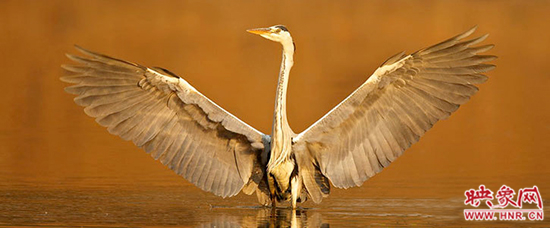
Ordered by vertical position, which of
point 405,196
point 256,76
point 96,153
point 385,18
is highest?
point 385,18

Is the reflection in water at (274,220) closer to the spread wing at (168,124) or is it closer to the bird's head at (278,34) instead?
the spread wing at (168,124)

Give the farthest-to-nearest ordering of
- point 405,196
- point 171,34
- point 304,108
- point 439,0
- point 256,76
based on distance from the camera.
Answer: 1. point 439,0
2. point 171,34
3. point 256,76
4. point 304,108
5. point 405,196

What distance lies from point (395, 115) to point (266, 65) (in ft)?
A: 48.6

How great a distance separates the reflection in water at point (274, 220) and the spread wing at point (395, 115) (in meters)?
0.64

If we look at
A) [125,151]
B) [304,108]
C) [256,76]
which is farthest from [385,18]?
[125,151]

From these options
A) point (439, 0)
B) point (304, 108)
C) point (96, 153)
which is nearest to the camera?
point (96, 153)

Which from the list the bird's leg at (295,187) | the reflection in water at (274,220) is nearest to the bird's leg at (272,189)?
the bird's leg at (295,187)

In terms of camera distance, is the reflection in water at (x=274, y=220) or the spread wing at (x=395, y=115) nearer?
the reflection in water at (x=274, y=220)

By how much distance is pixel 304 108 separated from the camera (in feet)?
70.0

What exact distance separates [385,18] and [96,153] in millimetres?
14014

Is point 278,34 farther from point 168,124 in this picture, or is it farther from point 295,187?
point 295,187

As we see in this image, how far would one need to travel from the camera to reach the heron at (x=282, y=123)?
1040cm

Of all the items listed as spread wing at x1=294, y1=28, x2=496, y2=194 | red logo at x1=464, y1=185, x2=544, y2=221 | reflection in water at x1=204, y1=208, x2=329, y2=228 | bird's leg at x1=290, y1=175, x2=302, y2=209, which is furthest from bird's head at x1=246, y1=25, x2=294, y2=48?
red logo at x1=464, y1=185, x2=544, y2=221

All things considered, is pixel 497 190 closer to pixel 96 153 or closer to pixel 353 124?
pixel 353 124
